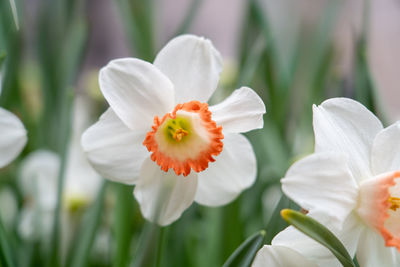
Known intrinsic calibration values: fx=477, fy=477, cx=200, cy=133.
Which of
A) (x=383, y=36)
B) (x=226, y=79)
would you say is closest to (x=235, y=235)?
(x=226, y=79)

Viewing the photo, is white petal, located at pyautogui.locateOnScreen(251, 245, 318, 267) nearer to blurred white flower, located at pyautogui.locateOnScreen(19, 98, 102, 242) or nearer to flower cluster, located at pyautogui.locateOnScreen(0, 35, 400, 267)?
flower cluster, located at pyautogui.locateOnScreen(0, 35, 400, 267)

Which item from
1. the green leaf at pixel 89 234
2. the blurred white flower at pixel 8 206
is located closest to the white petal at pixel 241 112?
the green leaf at pixel 89 234

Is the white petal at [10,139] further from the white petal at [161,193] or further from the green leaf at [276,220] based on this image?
the green leaf at [276,220]

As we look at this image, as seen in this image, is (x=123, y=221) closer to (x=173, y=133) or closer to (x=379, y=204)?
(x=173, y=133)

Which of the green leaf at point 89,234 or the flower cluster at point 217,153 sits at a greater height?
the flower cluster at point 217,153

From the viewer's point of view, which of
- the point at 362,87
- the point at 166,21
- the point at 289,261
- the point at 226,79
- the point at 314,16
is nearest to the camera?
the point at 289,261

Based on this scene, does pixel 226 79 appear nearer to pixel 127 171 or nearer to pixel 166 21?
pixel 127 171

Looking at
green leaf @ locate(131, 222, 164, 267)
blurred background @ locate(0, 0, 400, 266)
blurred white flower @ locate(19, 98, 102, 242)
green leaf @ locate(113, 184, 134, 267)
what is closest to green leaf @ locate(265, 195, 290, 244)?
blurred background @ locate(0, 0, 400, 266)
